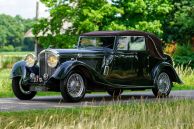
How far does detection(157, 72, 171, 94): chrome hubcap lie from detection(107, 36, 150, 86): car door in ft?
1.37

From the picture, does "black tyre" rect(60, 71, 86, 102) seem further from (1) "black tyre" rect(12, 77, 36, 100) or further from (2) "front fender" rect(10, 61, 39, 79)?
(1) "black tyre" rect(12, 77, 36, 100)

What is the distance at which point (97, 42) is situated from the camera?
15.5m

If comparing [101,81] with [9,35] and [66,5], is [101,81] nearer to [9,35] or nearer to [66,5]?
[66,5]

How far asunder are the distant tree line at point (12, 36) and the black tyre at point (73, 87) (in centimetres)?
12319

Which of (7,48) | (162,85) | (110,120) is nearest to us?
(110,120)

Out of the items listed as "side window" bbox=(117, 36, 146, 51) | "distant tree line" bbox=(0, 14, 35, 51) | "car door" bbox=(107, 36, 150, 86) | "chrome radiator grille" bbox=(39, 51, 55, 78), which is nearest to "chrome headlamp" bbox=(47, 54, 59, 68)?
"chrome radiator grille" bbox=(39, 51, 55, 78)

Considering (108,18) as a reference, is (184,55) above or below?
below

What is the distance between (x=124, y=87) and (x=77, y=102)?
193cm

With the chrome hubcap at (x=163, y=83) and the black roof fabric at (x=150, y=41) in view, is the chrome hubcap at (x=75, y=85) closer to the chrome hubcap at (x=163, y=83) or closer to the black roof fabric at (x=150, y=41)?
the black roof fabric at (x=150, y=41)

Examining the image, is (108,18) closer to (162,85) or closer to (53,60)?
(162,85)

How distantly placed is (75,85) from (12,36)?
139 meters

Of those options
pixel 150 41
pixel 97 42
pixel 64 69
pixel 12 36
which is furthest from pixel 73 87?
pixel 12 36

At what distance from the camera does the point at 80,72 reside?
14.0m

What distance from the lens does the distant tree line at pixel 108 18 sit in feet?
123
